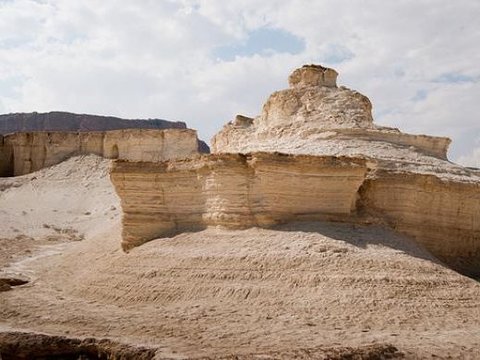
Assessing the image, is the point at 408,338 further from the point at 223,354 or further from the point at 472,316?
the point at 223,354

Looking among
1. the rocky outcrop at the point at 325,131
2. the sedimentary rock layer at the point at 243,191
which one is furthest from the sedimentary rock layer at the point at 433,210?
the sedimentary rock layer at the point at 243,191

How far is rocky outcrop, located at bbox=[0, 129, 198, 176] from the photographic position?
39562 millimetres

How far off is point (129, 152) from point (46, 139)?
6.42 meters

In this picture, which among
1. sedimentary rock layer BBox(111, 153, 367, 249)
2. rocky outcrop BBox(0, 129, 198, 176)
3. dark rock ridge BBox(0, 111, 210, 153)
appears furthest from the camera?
dark rock ridge BBox(0, 111, 210, 153)

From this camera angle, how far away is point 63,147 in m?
41.2

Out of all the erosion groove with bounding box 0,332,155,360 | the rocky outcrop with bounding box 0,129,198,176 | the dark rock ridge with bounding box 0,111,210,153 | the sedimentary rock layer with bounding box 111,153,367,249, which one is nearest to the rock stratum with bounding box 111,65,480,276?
the sedimentary rock layer with bounding box 111,153,367,249

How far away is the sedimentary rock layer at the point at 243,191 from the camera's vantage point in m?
12.7

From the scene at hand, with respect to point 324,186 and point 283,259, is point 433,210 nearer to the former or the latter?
point 324,186

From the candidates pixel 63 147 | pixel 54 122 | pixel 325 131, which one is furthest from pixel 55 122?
pixel 325 131

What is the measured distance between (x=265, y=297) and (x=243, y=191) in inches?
109

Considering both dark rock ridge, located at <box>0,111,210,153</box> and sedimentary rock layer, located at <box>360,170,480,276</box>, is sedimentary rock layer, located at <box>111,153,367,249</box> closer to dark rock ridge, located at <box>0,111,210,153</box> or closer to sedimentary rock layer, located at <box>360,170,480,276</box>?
sedimentary rock layer, located at <box>360,170,480,276</box>

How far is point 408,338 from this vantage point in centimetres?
930

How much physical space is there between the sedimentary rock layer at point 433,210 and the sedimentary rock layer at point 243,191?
99cm

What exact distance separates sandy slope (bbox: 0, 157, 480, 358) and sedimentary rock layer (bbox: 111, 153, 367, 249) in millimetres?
Answer: 411
